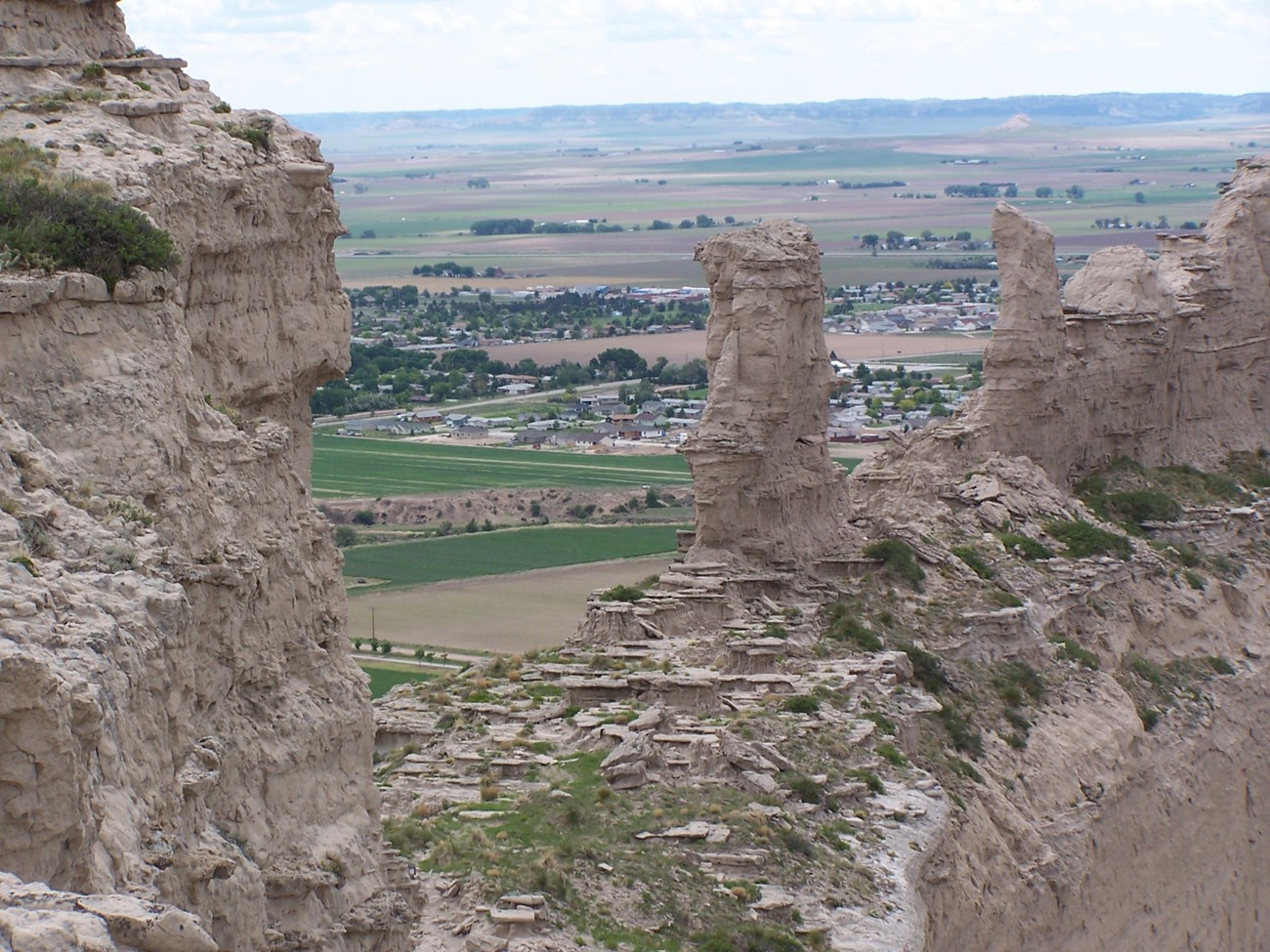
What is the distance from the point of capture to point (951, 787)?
138 ft

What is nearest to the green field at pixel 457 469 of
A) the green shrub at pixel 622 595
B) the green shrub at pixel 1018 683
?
the green shrub at pixel 622 595

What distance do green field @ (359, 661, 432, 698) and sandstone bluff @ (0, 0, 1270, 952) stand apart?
41.8 ft

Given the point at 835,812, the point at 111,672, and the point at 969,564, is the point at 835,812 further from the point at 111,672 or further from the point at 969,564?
the point at 111,672

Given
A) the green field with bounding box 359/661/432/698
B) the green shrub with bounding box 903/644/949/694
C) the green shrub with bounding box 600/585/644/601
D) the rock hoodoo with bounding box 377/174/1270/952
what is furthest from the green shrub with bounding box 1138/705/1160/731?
the green field with bounding box 359/661/432/698

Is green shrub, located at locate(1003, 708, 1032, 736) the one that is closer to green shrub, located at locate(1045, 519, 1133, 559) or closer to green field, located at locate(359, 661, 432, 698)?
green shrub, located at locate(1045, 519, 1133, 559)

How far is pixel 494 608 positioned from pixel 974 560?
86.6 ft

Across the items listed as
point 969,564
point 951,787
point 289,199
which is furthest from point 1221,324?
point 289,199

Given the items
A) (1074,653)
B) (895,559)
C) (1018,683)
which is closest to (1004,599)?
(1074,653)

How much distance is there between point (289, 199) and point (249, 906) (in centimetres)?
780

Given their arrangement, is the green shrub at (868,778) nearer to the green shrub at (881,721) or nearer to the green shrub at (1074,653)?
the green shrub at (881,721)

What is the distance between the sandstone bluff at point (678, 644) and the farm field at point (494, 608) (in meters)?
16.8

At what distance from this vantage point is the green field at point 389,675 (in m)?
59.1

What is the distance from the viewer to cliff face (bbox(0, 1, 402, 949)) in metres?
17.5

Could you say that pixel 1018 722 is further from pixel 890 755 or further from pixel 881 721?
pixel 890 755
